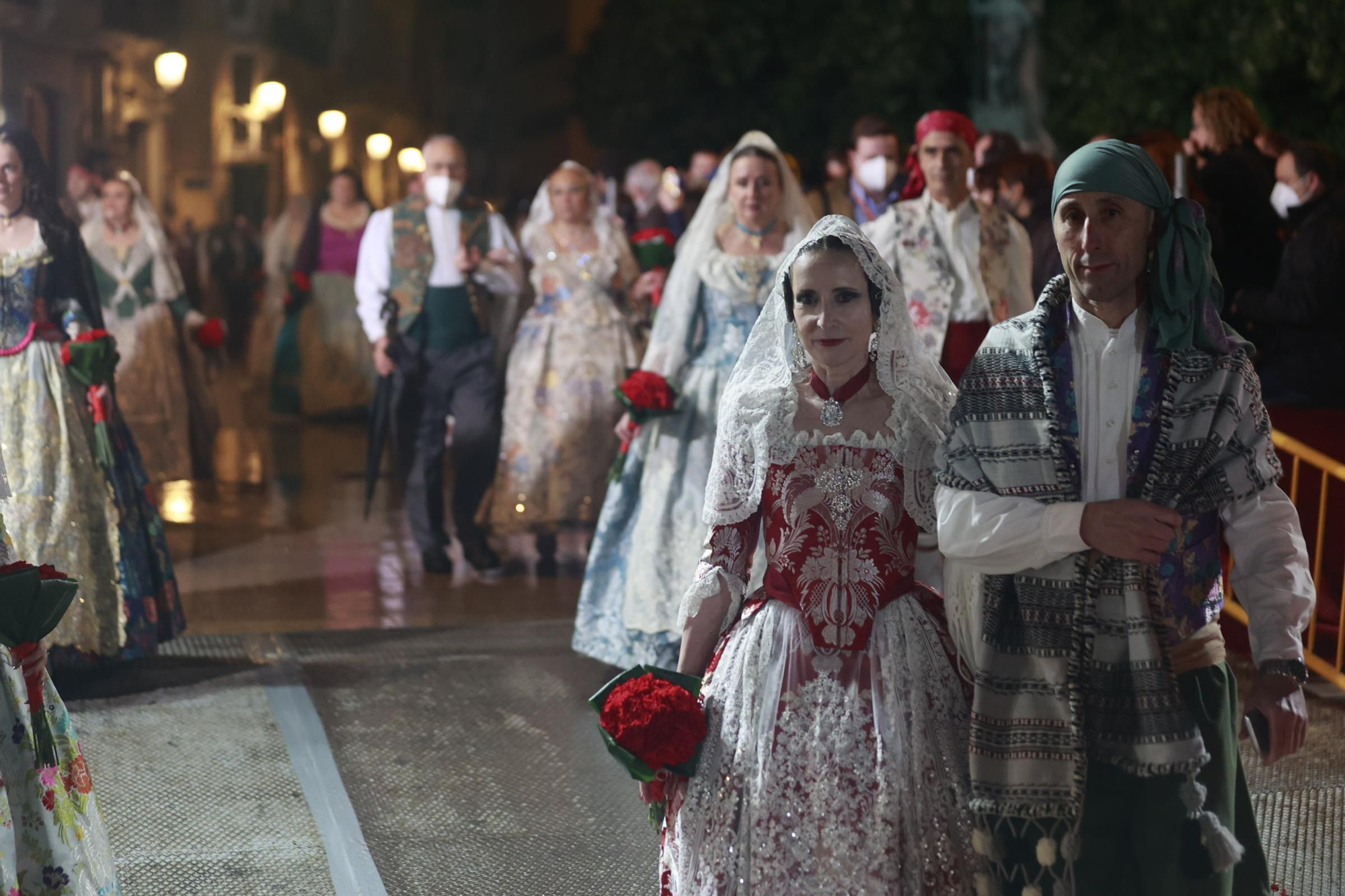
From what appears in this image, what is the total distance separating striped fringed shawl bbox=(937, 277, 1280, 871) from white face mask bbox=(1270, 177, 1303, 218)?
4788mm

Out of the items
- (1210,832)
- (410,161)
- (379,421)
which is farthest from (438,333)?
(410,161)

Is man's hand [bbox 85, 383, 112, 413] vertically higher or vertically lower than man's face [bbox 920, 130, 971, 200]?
lower

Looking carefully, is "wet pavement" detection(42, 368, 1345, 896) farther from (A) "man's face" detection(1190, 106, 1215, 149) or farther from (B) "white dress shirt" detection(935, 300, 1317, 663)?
(A) "man's face" detection(1190, 106, 1215, 149)

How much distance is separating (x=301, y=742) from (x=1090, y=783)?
320cm

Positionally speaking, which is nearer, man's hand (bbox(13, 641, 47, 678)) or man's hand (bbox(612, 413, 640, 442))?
man's hand (bbox(13, 641, 47, 678))

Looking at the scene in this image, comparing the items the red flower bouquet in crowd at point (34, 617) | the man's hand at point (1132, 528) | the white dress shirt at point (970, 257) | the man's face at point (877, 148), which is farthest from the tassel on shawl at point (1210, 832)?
the man's face at point (877, 148)

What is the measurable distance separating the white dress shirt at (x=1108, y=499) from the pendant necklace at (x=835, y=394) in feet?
1.29

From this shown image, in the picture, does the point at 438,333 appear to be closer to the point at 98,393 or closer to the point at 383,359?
the point at 383,359

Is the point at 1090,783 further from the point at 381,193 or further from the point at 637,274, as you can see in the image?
the point at 381,193

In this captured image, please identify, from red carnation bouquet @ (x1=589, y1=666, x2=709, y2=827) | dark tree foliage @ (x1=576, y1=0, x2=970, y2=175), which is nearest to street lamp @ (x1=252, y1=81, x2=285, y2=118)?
dark tree foliage @ (x1=576, y1=0, x2=970, y2=175)

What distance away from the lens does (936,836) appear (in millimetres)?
3154

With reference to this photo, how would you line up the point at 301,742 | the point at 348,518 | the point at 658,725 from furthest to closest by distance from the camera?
the point at 348,518 < the point at 301,742 < the point at 658,725

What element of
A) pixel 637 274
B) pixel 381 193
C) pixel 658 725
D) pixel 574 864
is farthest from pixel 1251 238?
pixel 381 193

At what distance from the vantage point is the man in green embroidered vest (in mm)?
8156
